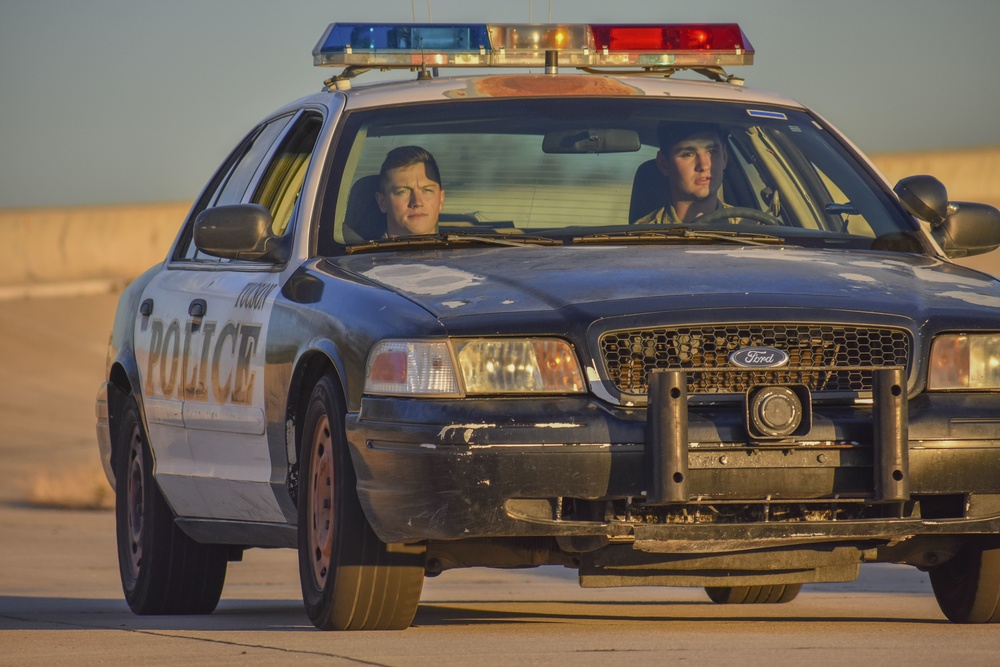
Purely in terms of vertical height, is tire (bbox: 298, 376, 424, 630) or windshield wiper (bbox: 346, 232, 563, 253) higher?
windshield wiper (bbox: 346, 232, 563, 253)

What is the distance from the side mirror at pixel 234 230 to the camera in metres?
6.96

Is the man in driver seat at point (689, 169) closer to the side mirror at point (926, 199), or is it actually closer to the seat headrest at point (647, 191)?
the seat headrest at point (647, 191)

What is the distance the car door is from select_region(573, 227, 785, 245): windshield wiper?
1028 millimetres

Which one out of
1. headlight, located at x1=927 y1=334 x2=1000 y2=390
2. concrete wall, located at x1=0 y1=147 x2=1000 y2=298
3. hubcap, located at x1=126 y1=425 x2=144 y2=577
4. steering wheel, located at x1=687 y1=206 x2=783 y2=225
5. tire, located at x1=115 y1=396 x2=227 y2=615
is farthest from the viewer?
concrete wall, located at x1=0 y1=147 x2=1000 y2=298

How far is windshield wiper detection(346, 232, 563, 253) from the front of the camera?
6.75 meters

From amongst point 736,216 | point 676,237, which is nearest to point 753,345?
point 676,237

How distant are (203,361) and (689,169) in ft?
5.76

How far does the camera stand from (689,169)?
289 inches

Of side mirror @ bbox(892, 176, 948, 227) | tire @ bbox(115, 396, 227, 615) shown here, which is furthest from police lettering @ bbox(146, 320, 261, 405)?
side mirror @ bbox(892, 176, 948, 227)

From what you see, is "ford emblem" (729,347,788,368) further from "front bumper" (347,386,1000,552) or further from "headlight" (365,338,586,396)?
"headlight" (365,338,586,396)

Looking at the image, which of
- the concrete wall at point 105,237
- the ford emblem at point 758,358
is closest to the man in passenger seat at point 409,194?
the ford emblem at point 758,358

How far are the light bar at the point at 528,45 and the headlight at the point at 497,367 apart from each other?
2.24m

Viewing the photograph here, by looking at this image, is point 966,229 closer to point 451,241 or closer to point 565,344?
point 451,241

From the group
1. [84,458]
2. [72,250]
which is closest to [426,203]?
[84,458]
